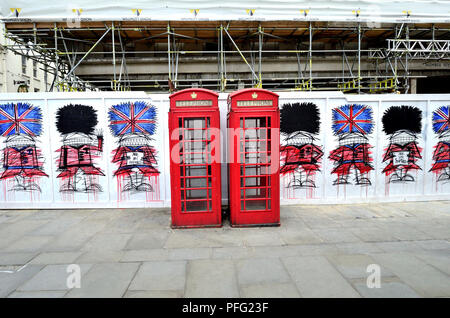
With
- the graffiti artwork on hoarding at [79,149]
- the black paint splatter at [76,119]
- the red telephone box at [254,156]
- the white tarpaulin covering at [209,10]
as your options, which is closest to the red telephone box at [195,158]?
the red telephone box at [254,156]

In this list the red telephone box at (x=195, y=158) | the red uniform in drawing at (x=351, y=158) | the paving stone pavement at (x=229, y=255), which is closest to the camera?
the paving stone pavement at (x=229, y=255)

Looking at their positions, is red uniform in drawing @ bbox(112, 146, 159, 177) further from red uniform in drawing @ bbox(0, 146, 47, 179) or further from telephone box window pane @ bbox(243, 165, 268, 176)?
telephone box window pane @ bbox(243, 165, 268, 176)

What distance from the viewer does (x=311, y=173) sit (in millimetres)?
6660

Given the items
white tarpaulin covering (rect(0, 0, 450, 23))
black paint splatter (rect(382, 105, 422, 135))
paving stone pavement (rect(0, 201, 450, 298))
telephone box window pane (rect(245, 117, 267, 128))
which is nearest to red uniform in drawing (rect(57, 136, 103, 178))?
paving stone pavement (rect(0, 201, 450, 298))

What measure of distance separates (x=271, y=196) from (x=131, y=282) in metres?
2.89

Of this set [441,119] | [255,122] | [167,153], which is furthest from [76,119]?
[441,119]

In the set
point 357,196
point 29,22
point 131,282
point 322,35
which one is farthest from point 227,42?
point 131,282

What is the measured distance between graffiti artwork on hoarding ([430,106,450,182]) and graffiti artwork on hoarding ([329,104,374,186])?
1.67 m

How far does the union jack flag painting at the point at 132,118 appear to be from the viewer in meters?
6.39

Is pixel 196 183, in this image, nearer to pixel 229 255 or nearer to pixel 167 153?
pixel 167 153

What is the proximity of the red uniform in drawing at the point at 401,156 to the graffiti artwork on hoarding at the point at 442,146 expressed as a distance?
526 millimetres

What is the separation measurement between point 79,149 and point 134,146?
129 centimetres

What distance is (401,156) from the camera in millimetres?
6781

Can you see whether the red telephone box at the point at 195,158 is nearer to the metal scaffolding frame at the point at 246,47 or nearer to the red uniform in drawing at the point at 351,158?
the red uniform in drawing at the point at 351,158
